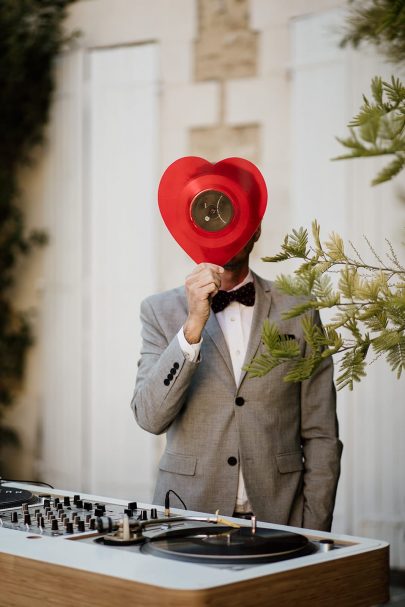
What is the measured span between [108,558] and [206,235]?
2.87 feet

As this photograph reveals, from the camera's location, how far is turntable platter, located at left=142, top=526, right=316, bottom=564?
5.16ft

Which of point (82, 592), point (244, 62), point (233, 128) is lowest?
point (82, 592)

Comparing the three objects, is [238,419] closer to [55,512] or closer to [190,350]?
[190,350]

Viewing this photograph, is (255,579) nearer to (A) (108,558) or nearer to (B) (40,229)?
(A) (108,558)

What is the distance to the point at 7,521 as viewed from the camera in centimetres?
195

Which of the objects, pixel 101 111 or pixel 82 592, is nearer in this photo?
pixel 82 592

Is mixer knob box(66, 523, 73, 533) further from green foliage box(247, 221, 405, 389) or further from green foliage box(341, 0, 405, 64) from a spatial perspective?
green foliage box(341, 0, 405, 64)

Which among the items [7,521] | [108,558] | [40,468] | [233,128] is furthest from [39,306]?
[108,558]

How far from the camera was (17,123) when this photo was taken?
20.3 ft

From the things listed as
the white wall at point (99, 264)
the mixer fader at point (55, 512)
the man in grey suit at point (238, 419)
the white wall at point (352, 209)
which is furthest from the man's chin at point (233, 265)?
the white wall at point (99, 264)

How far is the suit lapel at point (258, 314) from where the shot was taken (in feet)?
8.32

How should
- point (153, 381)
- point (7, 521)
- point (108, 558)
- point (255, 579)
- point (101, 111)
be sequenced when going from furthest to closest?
point (101, 111)
point (153, 381)
point (7, 521)
point (108, 558)
point (255, 579)

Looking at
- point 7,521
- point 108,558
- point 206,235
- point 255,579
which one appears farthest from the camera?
point 206,235

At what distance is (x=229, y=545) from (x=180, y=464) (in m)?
0.92
